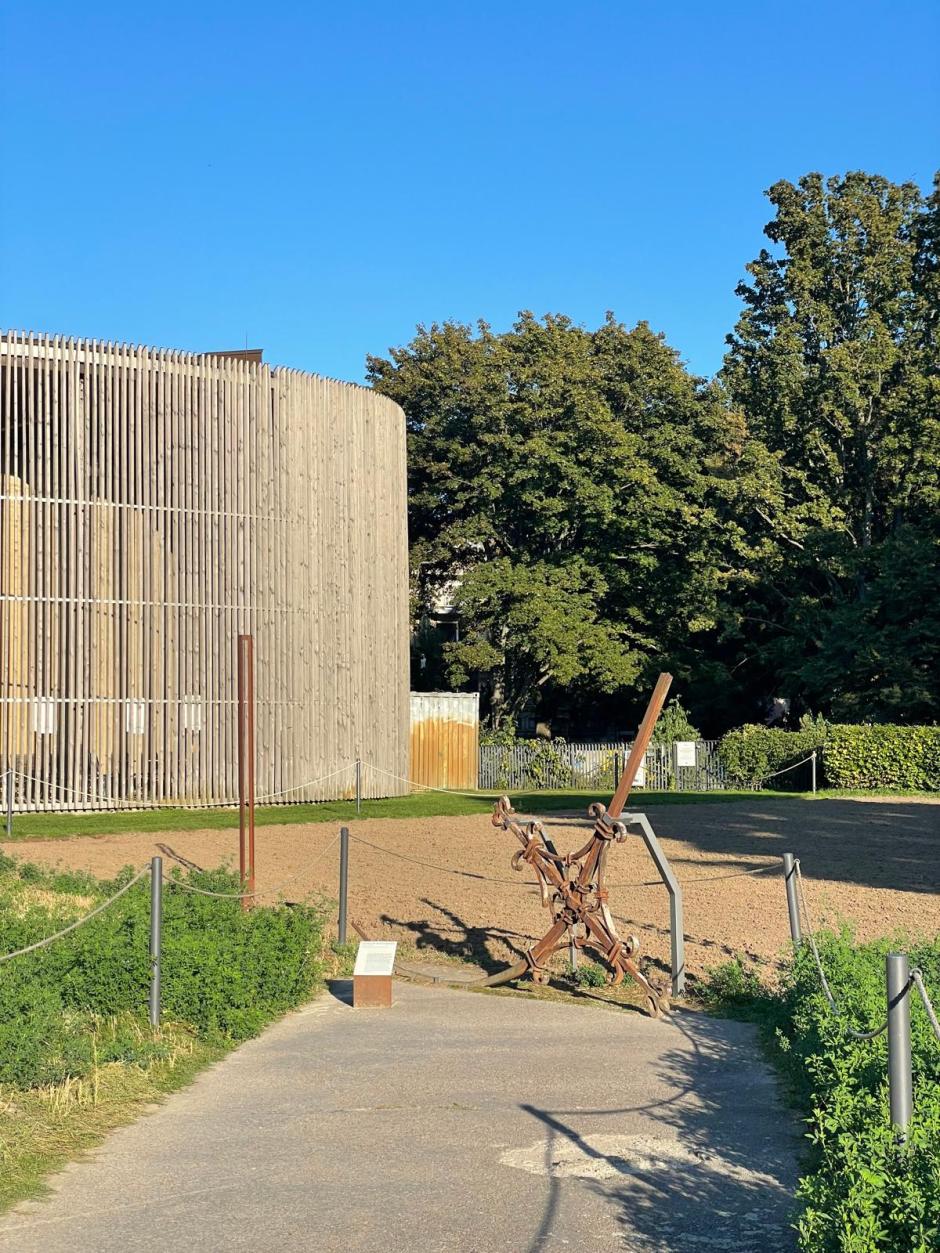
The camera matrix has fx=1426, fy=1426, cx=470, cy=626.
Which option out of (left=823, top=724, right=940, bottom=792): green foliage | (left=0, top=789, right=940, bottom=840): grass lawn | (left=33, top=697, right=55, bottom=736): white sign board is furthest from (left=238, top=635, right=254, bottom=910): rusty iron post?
(left=823, top=724, right=940, bottom=792): green foliage

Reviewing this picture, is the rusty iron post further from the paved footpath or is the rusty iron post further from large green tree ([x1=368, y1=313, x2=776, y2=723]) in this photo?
large green tree ([x1=368, y1=313, x2=776, y2=723])

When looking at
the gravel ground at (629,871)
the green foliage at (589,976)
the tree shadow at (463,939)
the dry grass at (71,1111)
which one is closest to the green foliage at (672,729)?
the gravel ground at (629,871)

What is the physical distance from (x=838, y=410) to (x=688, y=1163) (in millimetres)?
36260

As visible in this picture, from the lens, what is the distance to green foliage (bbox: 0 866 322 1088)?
810cm

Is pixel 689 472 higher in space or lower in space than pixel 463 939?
higher

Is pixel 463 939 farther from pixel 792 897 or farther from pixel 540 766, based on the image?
pixel 540 766

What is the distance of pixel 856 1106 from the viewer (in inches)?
243

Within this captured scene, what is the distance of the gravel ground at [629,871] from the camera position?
45.1 feet

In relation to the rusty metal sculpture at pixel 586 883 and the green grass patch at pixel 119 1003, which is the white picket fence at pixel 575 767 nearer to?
the green grass patch at pixel 119 1003

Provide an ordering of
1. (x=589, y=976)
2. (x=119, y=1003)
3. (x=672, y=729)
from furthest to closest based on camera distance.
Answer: (x=672, y=729), (x=589, y=976), (x=119, y=1003)

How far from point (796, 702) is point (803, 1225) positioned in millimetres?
39684

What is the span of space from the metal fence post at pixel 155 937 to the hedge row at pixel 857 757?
87.3 feet

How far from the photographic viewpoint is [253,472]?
28.4 metres

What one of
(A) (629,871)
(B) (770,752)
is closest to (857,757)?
(B) (770,752)
